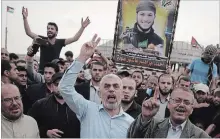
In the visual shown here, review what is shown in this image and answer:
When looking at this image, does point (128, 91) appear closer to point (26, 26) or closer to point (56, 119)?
point (56, 119)

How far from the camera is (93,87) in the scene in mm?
4445

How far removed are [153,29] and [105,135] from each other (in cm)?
298

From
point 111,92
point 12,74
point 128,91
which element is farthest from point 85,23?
point 111,92

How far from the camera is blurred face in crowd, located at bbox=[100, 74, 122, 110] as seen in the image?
315 cm

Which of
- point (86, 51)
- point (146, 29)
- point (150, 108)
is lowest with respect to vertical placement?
point (150, 108)

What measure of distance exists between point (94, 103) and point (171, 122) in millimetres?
793

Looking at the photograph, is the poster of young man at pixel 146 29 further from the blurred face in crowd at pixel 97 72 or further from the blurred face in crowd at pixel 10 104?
the blurred face in crowd at pixel 10 104

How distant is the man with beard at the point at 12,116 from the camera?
294cm

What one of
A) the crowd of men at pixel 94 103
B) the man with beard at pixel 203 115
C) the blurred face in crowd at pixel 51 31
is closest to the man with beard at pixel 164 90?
the crowd of men at pixel 94 103

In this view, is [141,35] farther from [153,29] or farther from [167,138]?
[167,138]

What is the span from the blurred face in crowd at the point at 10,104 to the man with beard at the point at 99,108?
0.41 metres

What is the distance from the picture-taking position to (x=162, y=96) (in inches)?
172

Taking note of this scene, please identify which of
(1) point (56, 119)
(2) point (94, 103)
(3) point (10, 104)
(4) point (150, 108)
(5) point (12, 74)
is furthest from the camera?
(5) point (12, 74)

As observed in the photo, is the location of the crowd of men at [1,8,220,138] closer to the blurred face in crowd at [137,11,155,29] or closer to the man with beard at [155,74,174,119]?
the man with beard at [155,74,174,119]
